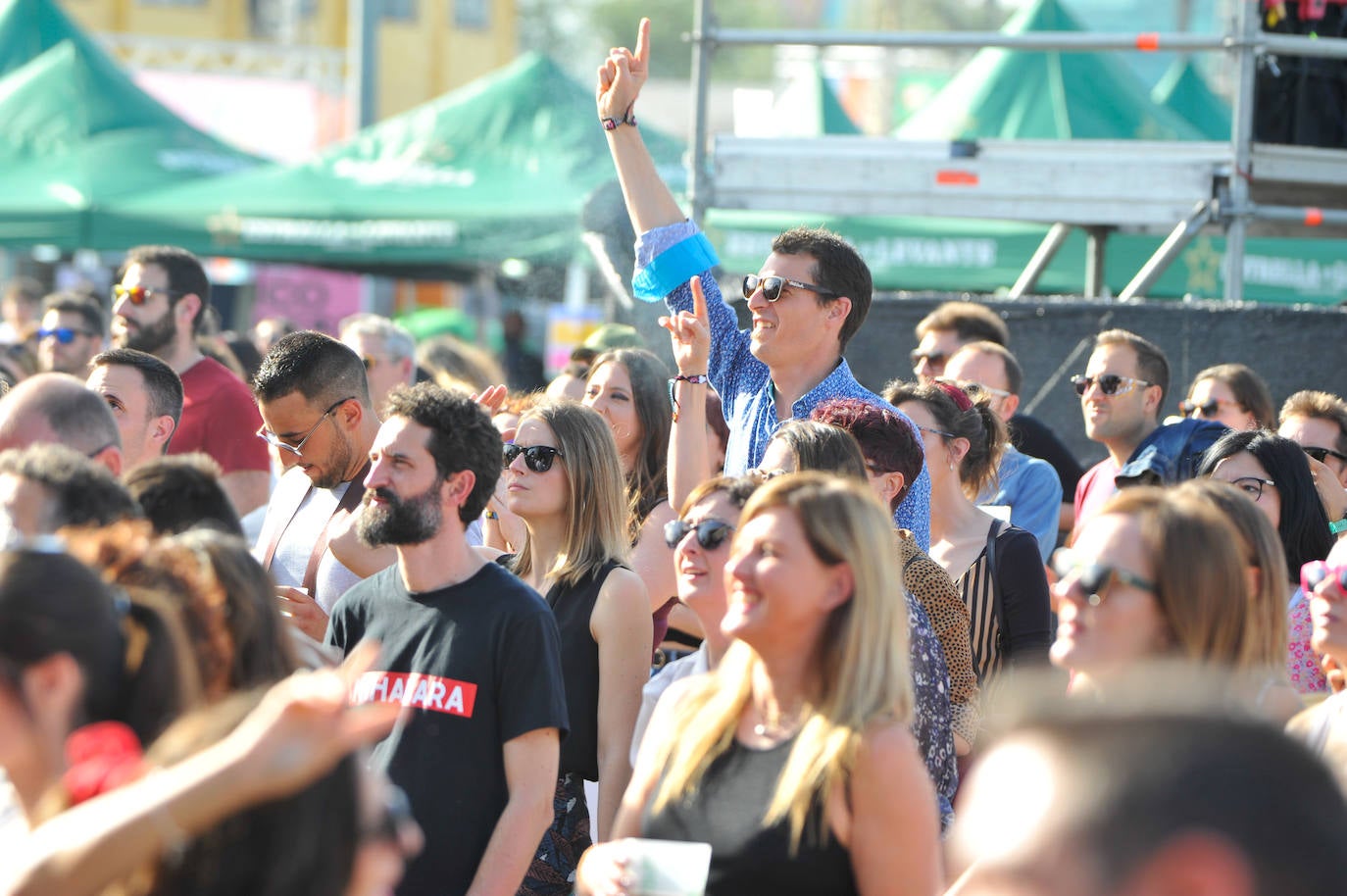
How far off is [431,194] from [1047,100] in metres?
5.20

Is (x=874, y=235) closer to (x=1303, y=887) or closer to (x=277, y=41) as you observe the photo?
(x=1303, y=887)

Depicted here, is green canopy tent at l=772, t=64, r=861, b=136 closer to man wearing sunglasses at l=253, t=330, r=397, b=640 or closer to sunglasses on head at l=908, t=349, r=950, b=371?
sunglasses on head at l=908, t=349, r=950, b=371

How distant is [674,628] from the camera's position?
5164mm

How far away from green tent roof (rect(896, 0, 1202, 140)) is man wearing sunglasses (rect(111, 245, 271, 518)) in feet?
25.9

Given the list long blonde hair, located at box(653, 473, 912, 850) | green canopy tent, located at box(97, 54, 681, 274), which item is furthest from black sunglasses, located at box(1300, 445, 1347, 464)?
green canopy tent, located at box(97, 54, 681, 274)

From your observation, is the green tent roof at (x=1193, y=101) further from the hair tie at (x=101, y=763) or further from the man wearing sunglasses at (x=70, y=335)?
the hair tie at (x=101, y=763)

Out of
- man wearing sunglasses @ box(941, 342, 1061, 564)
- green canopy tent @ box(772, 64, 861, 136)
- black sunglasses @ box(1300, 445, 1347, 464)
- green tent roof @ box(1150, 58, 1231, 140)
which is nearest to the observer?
black sunglasses @ box(1300, 445, 1347, 464)

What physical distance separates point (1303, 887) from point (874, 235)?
12.5 m

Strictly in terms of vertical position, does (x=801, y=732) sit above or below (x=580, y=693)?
above

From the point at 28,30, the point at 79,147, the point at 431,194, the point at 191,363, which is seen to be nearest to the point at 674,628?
the point at 191,363

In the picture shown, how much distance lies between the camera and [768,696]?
3012 mm

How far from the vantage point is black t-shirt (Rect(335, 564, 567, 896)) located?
3.54 meters

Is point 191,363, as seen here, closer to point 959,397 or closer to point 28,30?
point 959,397

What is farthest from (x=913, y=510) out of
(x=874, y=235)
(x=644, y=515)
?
(x=874, y=235)
